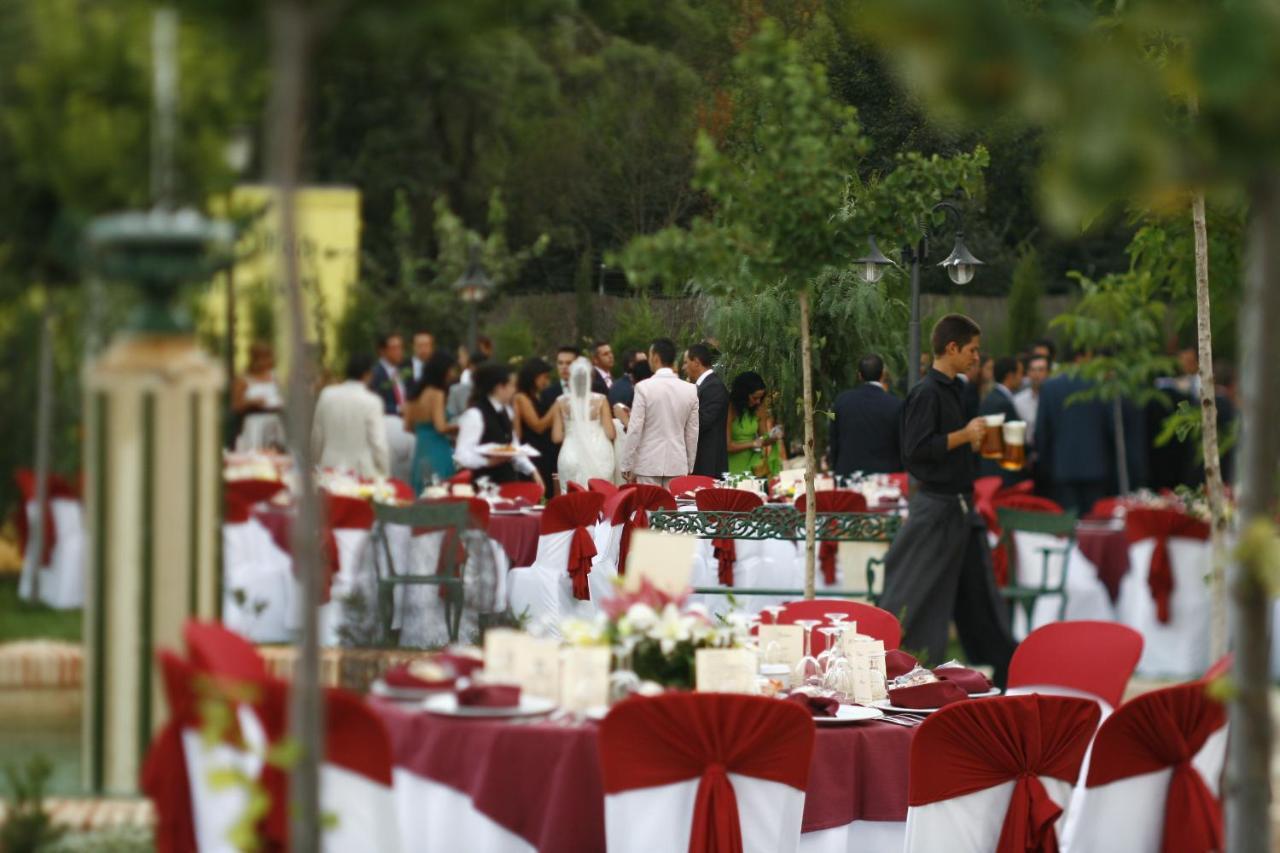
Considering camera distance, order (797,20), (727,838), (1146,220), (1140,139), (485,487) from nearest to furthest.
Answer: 1. (1140,139)
2. (727,838)
3. (485,487)
4. (797,20)
5. (1146,220)

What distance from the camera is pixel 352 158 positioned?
11.4ft

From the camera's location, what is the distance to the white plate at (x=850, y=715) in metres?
4.46

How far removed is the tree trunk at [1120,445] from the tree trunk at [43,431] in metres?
6.95

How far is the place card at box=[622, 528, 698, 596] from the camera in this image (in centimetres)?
428

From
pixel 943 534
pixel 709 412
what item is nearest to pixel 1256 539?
pixel 709 412

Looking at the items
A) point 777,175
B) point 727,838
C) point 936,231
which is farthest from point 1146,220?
point 727,838

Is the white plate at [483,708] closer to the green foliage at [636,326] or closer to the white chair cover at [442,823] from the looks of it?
the white chair cover at [442,823]

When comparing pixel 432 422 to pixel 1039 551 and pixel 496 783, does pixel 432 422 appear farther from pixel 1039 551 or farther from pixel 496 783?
pixel 1039 551

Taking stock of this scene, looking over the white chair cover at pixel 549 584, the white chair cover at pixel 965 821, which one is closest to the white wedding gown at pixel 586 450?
the white chair cover at pixel 549 584

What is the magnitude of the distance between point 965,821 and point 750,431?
3235 millimetres

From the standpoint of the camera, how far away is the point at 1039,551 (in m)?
9.58

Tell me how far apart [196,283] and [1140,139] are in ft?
5.04

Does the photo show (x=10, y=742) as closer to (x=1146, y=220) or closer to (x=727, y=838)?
(x=727, y=838)

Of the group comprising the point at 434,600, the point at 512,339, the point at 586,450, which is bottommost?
the point at 434,600
